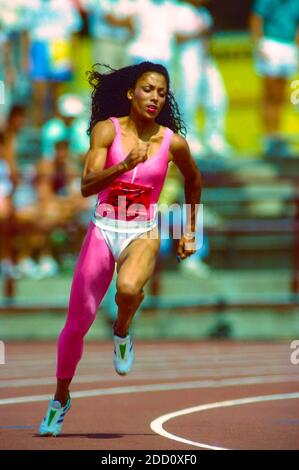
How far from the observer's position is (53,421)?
912 centimetres

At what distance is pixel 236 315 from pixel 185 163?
31.0ft

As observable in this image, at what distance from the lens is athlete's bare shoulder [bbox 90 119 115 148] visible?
29.5ft

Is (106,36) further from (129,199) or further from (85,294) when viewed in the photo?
(85,294)

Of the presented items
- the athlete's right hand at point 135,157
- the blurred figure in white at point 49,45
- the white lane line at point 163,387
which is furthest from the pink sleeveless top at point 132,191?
the blurred figure in white at point 49,45

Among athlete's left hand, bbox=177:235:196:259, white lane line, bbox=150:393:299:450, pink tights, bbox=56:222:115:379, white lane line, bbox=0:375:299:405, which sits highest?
athlete's left hand, bbox=177:235:196:259

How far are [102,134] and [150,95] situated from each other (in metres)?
0.39

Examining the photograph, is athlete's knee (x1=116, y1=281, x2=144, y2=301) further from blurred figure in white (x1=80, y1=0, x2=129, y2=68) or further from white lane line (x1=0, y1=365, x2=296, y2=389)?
blurred figure in white (x1=80, y1=0, x2=129, y2=68)

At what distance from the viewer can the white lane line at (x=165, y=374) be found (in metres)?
13.1

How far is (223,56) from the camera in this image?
25.3 meters

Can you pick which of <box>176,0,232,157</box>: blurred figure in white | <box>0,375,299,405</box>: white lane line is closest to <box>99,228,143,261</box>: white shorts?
<box>0,375,299,405</box>: white lane line

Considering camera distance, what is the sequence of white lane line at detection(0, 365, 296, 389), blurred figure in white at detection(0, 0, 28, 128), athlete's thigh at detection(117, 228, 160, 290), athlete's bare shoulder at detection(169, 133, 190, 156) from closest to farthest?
athlete's thigh at detection(117, 228, 160, 290) → athlete's bare shoulder at detection(169, 133, 190, 156) → white lane line at detection(0, 365, 296, 389) → blurred figure in white at detection(0, 0, 28, 128)

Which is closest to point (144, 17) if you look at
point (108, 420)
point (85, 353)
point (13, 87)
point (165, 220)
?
point (13, 87)

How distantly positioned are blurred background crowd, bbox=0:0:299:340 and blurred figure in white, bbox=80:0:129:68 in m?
0.02
